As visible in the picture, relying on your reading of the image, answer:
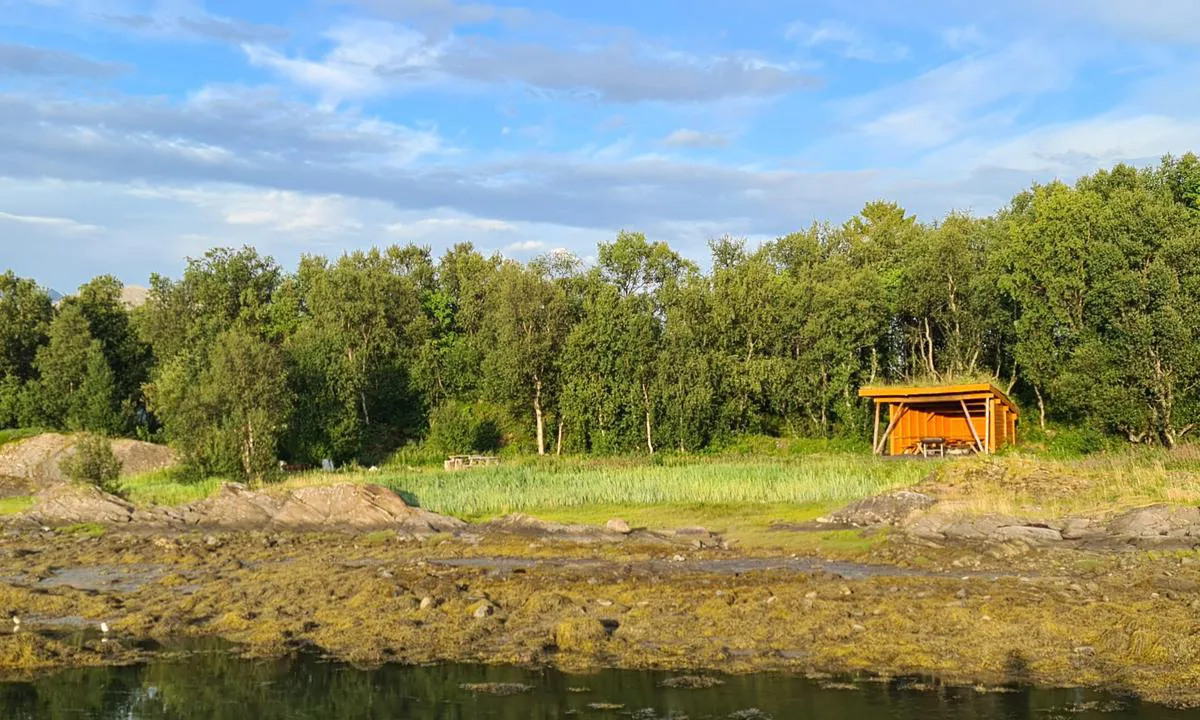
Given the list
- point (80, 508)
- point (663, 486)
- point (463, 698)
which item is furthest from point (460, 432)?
point (463, 698)

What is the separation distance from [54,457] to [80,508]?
18482 millimetres

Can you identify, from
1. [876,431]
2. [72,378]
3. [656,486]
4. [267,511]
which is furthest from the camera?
[72,378]

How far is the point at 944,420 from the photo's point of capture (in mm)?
46969

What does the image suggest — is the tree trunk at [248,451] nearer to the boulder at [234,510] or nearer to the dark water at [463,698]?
the boulder at [234,510]

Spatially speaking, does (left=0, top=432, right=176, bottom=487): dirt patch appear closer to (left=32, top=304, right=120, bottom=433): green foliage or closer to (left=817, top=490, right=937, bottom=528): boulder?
(left=32, top=304, right=120, bottom=433): green foliage

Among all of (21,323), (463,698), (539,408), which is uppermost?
(21,323)

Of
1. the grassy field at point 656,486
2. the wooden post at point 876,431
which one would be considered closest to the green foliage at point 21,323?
the grassy field at point 656,486

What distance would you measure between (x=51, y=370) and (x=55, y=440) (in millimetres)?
8132

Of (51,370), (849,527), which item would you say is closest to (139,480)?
(51,370)

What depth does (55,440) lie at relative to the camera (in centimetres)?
5156

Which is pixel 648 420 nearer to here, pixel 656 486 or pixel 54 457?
pixel 656 486

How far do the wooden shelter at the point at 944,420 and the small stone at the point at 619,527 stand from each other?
18.5 m

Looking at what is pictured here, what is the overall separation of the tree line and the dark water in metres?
29.6

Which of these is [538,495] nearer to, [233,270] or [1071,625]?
[1071,625]
